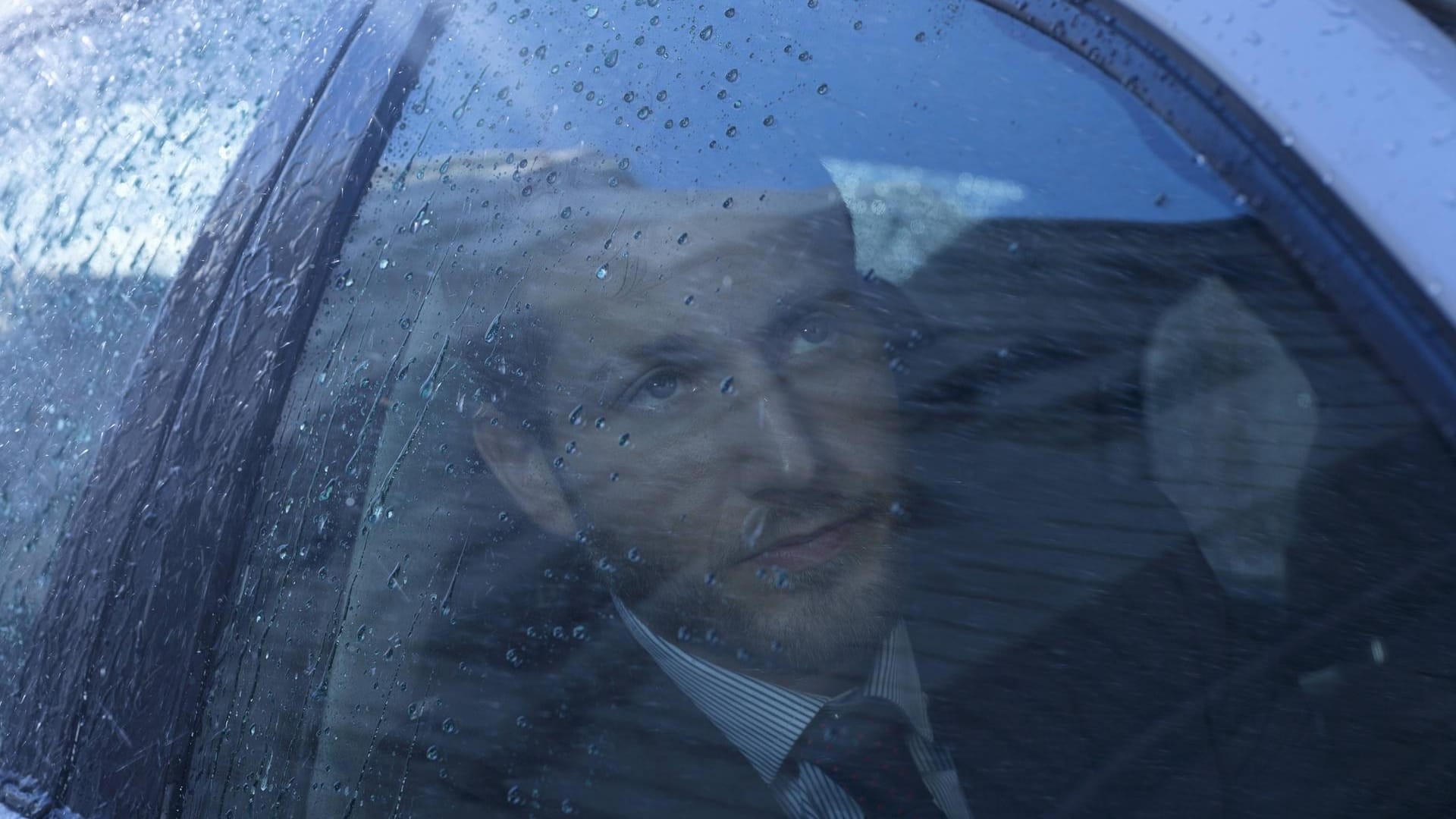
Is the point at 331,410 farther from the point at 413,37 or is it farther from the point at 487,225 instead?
the point at 413,37

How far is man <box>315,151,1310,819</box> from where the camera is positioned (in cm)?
103

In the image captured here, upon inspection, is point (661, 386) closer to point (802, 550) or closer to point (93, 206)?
point (802, 550)

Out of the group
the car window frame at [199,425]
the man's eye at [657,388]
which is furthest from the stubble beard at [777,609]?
the car window frame at [199,425]

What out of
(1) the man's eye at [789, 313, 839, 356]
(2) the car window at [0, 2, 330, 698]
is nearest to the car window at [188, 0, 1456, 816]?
(1) the man's eye at [789, 313, 839, 356]

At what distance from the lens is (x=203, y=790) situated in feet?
4.66

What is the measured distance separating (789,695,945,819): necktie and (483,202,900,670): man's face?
6cm

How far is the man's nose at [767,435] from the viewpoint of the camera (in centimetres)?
112

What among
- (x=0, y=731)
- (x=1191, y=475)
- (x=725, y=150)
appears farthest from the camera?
(x=0, y=731)

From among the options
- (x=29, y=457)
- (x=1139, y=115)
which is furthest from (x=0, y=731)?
(x=1139, y=115)

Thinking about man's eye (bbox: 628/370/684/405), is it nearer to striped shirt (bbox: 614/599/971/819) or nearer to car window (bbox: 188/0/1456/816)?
car window (bbox: 188/0/1456/816)

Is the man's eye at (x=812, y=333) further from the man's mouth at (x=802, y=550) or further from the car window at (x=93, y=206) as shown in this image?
the car window at (x=93, y=206)

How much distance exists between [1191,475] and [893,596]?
0.94ft

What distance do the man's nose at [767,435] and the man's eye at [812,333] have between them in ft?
0.12

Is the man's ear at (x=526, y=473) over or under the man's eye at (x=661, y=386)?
under
